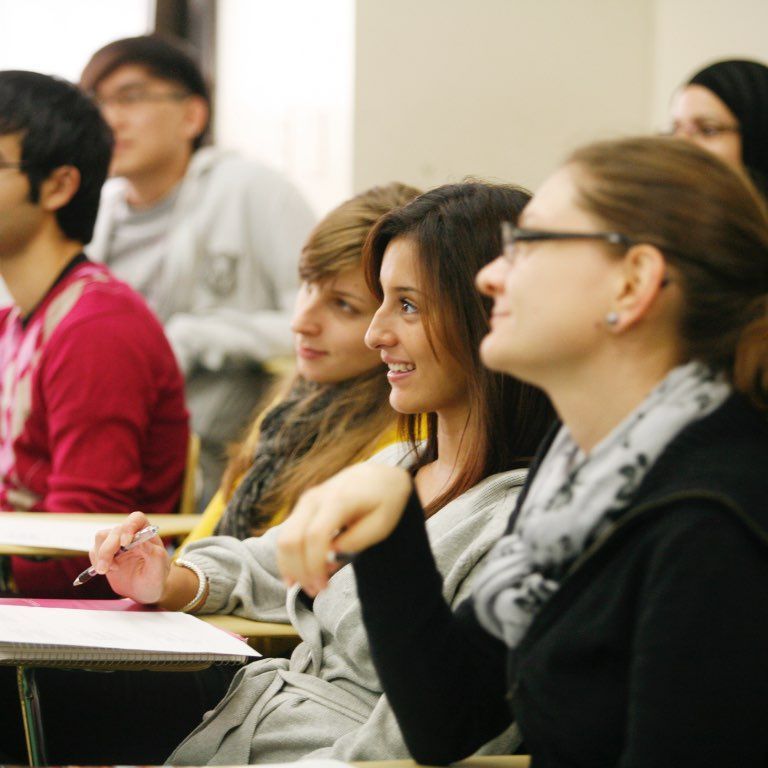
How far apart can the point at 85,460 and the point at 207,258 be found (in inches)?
60.8

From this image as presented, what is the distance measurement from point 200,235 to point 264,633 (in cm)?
221

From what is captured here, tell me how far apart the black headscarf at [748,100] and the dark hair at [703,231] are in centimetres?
196

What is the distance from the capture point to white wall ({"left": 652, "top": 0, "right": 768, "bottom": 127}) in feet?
10.5

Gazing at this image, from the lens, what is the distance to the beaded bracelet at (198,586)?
1627mm

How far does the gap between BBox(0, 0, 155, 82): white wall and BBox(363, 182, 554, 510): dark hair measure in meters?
3.06

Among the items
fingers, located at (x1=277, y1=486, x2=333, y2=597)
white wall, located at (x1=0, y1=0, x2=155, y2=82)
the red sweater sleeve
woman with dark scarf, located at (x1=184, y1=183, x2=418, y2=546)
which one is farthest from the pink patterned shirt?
white wall, located at (x1=0, y1=0, x2=155, y2=82)

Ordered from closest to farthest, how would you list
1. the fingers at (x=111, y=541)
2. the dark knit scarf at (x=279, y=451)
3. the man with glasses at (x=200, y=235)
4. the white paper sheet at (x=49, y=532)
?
the fingers at (x=111, y=541) < the white paper sheet at (x=49, y=532) < the dark knit scarf at (x=279, y=451) < the man with glasses at (x=200, y=235)

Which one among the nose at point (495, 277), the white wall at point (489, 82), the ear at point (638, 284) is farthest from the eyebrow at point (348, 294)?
the white wall at point (489, 82)

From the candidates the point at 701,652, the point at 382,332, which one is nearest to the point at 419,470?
the point at 382,332

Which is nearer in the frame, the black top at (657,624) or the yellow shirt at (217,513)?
the black top at (657,624)

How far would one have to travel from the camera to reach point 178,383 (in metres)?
2.40

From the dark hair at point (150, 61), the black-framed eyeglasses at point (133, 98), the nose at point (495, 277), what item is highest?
the dark hair at point (150, 61)

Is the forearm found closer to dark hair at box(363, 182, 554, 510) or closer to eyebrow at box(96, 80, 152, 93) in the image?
dark hair at box(363, 182, 554, 510)

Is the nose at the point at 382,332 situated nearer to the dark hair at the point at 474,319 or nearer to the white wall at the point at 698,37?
the dark hair at the point at 474,319
